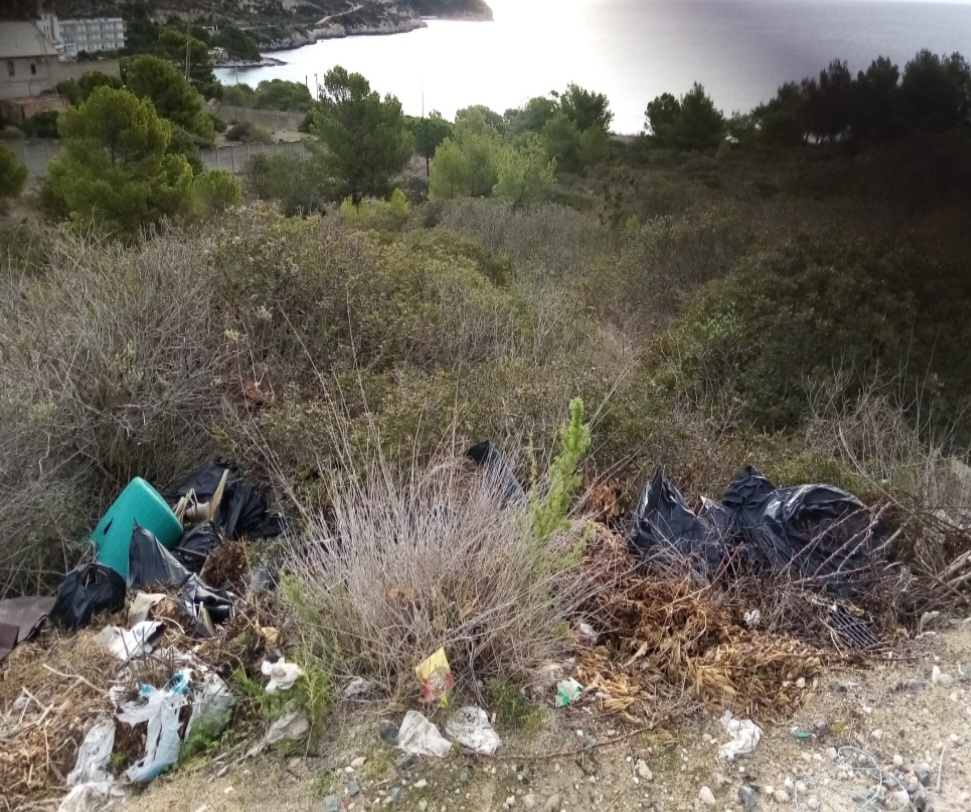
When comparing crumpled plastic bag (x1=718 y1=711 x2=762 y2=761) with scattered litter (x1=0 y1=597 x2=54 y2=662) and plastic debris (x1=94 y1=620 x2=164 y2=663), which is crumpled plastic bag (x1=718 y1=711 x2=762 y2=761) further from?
scattered litter (x1=0 y1=597 x2=54 y2=662)

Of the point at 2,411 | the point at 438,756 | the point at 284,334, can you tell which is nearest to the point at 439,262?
the point at 284,334

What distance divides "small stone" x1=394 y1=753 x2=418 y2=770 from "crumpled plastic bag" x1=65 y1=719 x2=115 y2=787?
787mm

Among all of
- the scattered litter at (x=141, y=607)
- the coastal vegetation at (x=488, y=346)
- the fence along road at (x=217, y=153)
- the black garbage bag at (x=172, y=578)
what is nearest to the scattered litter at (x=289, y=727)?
the coastal vegetation at (x=488, y=346)

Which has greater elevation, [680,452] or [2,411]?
[2,411]

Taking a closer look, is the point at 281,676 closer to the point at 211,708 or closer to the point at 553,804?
the point at 211,708

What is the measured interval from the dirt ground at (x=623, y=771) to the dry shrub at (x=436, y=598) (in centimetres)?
19

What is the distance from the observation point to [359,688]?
228cm

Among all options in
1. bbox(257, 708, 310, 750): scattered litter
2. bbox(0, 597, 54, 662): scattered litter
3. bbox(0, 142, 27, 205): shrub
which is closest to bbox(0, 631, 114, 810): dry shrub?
bbox(0, 597, 54, 662): scattered litter

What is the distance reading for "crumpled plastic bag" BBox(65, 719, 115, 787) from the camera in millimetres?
2096

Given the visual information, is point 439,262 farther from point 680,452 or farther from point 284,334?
point 680,452

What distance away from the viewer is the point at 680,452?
3973 millimetres

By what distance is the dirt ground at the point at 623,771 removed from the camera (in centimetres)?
199

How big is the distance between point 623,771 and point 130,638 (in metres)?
1.64

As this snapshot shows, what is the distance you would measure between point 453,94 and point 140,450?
13.2m
